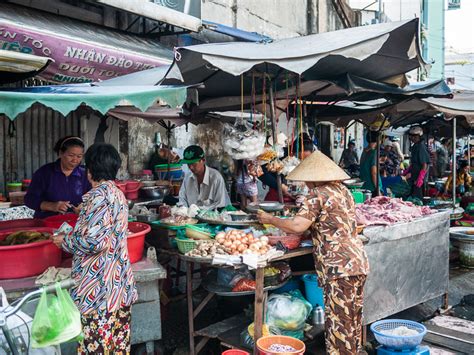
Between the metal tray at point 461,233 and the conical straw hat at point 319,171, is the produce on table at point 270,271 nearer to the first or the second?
the conical straw hat at point 319,171

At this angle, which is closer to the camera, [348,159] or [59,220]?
[59,220]

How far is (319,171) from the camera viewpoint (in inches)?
154

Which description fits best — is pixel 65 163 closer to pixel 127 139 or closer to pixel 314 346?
pixel 314 346

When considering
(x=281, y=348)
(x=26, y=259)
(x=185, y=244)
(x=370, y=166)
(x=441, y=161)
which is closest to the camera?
(x=26, y=259)

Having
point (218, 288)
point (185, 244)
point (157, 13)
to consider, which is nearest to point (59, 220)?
point (185, 244)

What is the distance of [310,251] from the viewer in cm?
435

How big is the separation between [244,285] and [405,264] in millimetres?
1938

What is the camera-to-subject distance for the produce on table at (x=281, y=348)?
12.1ft

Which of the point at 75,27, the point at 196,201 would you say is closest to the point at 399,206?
the point at 196,201

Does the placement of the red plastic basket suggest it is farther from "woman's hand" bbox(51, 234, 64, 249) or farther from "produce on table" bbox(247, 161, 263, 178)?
"woman's hand" bbox(51, 234, 64, 249)

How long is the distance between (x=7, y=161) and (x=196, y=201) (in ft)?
11.1

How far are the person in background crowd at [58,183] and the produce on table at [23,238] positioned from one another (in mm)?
1006

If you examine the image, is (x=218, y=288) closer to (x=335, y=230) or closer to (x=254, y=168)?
(x=335, y=230)

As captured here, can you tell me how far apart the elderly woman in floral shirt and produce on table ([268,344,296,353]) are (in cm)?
118
